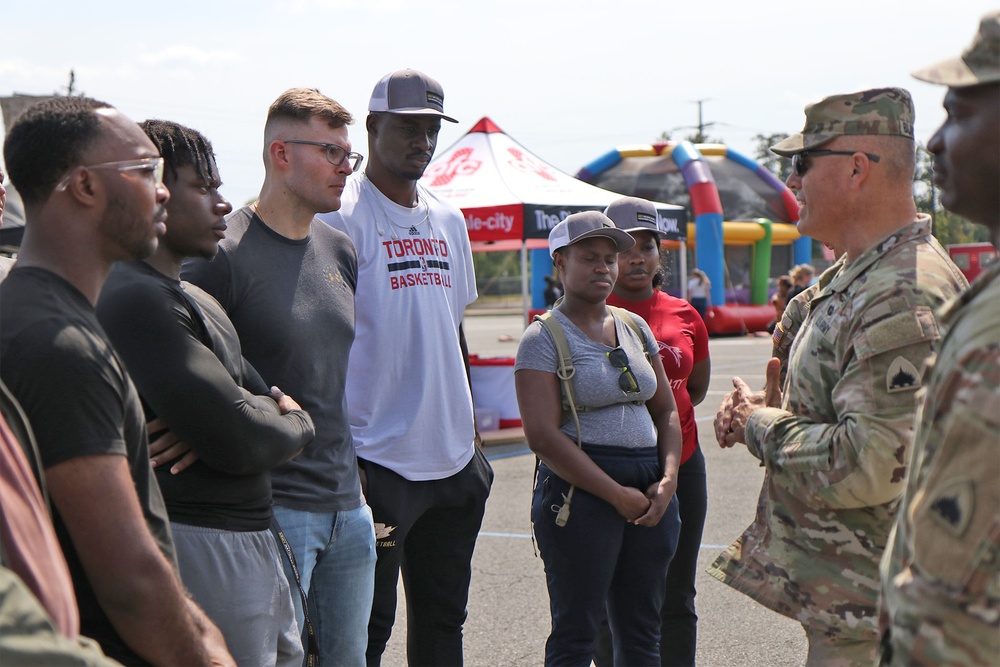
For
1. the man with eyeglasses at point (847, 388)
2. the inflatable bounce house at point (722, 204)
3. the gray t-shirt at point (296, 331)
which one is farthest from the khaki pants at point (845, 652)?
the inflatable bounce house at point (722, 204)

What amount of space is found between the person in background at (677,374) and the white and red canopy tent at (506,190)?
708 centimetres

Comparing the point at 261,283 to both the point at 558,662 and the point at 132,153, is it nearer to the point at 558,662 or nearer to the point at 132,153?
the point at 132,153

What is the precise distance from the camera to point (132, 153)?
6.61 feet

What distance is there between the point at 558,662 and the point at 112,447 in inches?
87.0

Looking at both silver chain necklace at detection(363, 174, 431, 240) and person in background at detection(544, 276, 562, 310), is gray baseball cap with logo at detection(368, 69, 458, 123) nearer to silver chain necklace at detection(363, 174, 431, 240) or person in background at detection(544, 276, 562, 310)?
silver chain necklace at detection(363, 174, 431, 240)

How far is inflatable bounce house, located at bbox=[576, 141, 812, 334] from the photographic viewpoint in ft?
79.2

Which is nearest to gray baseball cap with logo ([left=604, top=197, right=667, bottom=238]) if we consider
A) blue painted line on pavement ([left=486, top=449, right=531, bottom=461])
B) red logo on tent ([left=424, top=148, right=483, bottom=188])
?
blue painted line on pavement ([left=486, top=449, right=531, bottom=461])

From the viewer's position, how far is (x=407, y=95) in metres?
3.90

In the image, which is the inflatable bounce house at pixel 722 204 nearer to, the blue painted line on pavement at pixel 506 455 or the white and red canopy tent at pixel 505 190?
the white and red canopy tent at pixel 505 190

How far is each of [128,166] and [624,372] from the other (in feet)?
7.20

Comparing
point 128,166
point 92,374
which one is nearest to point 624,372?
point 128,166

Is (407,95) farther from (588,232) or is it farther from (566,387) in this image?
(566,387)

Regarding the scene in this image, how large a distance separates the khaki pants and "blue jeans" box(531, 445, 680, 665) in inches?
38.5

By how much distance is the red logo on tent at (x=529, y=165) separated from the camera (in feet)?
43.6
